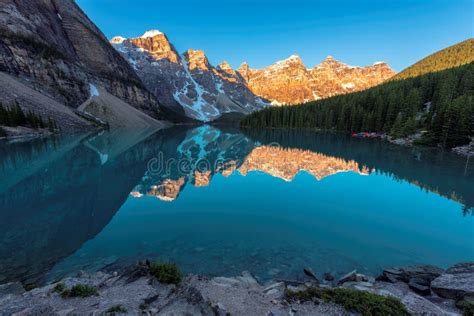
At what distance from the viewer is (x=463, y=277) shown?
28.2 ft

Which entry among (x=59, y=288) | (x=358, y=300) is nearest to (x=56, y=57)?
(x=59, y=288)

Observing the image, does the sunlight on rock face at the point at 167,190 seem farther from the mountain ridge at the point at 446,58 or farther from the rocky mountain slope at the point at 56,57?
the mountain ridge at the point at 446,58

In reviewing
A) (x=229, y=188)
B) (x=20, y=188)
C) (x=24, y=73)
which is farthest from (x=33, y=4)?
(x=229, y=188)

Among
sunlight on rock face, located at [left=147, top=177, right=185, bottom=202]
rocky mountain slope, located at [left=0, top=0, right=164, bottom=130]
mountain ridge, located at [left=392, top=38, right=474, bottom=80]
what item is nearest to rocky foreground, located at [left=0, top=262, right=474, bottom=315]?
sunlight on rock face, located at [left=147, top=177, right=185, bottom=202]

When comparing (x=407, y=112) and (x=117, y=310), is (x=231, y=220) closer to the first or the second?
(x=117, y=310)

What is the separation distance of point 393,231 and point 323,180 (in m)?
12.6

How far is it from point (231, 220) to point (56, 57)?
499 feet

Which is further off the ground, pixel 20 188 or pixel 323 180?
pixel 323 180

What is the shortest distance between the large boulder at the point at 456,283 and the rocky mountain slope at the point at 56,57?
11063 centimetres

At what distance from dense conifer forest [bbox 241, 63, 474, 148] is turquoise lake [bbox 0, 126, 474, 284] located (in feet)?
105

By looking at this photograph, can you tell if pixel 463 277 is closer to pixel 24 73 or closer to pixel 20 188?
pixel 20 188

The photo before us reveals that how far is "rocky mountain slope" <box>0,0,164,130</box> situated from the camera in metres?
102

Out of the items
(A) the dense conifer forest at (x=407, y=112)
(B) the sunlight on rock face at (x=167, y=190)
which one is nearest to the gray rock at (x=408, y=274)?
(B) the sunlight on rock face at (x=167, y=190)

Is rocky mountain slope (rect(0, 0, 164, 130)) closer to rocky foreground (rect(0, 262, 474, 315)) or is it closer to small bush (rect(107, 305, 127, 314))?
rocky foreground (rect(0, 262, 474, 315))
